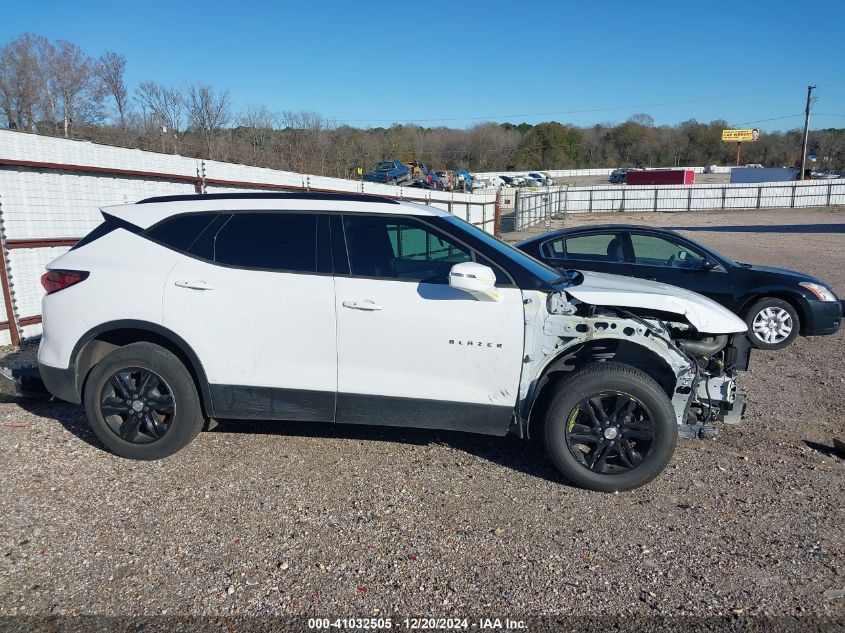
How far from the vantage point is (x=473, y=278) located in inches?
152

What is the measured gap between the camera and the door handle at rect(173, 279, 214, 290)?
14.1 feet

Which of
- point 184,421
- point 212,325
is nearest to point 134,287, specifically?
point 212,325

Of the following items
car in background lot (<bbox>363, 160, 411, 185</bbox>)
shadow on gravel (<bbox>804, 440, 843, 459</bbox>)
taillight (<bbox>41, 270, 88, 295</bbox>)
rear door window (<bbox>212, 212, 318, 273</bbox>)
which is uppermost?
car in background lot (<bbox>363, 160, 411, 185</bbox>)

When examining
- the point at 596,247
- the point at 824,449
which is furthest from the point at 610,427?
the point at 596,247

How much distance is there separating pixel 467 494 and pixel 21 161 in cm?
662

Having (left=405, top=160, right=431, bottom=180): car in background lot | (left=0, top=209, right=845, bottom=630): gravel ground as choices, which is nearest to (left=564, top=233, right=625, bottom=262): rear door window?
(left=0, top=209, right=845, bottom=630): gravel ground

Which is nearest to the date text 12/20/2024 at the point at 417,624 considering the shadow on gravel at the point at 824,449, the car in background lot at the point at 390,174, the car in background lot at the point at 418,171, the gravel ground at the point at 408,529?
the gravel ground at the point at 408,529

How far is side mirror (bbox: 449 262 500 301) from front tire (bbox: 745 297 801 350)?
5373mm

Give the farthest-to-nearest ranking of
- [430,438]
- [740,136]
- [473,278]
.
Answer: [740,136] < [430,438] < [473,278]

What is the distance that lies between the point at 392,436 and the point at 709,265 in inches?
199

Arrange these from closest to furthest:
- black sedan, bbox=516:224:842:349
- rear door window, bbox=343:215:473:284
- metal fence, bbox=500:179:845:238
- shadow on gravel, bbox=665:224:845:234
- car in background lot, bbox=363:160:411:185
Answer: rear door window, bbox=343:215:473:284 → black sedan, bbox=516:224:842:349 → shadow on gravel, bbox=665:224:845:234 → car in background lot, bbox=363:160:411:185 → metal fence, bbox=500:179:845:238

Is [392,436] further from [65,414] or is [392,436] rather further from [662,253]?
[662,253]

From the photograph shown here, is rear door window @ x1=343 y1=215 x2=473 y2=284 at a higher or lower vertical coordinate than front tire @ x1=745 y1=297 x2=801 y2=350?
higher

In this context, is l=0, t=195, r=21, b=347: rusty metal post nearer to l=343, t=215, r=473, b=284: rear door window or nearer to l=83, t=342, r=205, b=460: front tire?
l=83, t=342, r=205, b=460: front tire
